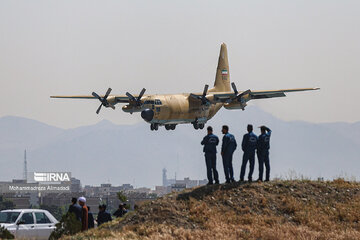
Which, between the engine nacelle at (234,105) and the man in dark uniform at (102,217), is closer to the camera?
the man in dark uniform at (102,217)

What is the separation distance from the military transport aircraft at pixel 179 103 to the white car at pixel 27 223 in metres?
40.1

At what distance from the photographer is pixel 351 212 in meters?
29.0

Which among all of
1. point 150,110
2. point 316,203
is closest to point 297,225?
point 316,203

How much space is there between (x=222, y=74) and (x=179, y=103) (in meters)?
20.7

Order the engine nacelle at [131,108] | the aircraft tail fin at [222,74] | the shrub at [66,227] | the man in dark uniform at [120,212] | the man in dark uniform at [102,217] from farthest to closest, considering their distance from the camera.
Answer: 1. the aircraft tail fin at [222,74]
2. the engine nacelle at [131,108]
3. the man in dark uniform at [120,212]
4. the man in dark uniform at [102,217]
5. the shrub at [66,227]

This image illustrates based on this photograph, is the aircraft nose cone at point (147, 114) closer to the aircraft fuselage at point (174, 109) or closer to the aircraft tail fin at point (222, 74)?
the aircraft fuselage at point (174, 109)

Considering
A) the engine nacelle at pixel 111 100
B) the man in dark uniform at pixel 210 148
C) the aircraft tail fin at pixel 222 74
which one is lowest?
the man in dark uniform at pixel 210 148

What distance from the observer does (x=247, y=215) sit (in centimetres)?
2816

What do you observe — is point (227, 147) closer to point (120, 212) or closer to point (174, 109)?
point (120, 212)

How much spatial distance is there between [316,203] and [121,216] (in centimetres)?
794

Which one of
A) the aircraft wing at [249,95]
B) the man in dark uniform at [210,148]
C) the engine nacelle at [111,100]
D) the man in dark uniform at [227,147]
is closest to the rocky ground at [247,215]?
the man in dark uniform at [210,148]

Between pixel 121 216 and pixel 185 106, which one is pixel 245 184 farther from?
pixel 185 106

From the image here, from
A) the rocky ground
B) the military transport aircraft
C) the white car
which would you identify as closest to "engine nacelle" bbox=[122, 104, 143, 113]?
the military transport aircraft

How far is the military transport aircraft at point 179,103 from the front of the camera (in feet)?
228
